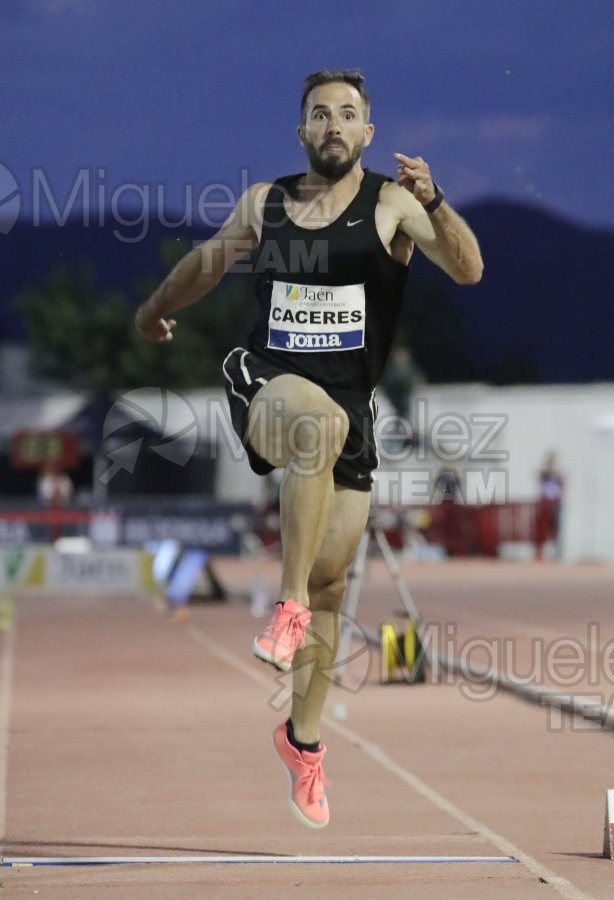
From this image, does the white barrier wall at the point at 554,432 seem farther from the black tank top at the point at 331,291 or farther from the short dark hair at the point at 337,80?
the short dark hair at the point at 337,80

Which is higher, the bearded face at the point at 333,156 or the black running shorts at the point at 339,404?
the bearded face at the point at 333,156

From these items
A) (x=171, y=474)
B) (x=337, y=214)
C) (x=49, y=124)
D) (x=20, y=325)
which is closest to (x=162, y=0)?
(x=49, y=124)

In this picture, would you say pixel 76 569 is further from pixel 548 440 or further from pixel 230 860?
pixel 230 860

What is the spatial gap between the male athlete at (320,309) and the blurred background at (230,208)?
0.37m

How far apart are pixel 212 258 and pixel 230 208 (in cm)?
111

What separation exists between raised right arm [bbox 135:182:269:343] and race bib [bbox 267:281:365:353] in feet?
0.81

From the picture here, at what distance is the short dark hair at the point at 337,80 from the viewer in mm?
5516

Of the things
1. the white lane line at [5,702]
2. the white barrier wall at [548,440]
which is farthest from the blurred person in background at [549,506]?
the white lane line at [5,702]

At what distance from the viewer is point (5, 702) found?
40.0ft

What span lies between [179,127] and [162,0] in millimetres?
1925

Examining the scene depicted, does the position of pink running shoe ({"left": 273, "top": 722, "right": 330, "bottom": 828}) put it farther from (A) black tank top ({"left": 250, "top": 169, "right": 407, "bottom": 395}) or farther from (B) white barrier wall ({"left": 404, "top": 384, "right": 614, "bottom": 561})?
(B) white barrier wall ({"left": 404, "top": 384, "right": 614, "bottom": 561})

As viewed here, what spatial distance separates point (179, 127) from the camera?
1611cm

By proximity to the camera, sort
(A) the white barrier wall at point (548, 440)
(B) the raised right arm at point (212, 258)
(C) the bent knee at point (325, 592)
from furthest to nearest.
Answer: (A) the white barrier wall at point (548, 440), (C) the bent knee at point (325, 592), (B) the raised right arm at point (212, 258)

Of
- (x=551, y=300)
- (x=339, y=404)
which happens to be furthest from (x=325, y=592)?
(x=551, y=300)
